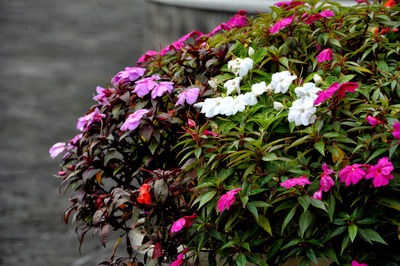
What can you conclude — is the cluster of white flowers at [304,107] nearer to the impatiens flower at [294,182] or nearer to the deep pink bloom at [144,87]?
the impatiens flower at [294,182]

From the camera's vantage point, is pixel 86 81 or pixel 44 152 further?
pixel 86 81

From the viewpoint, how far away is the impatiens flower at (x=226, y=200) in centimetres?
136

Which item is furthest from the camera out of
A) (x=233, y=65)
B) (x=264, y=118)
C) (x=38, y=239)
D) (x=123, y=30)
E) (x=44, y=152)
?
(x=123, y=30)

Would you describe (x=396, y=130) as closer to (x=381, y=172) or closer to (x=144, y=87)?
(x=381, y=172)

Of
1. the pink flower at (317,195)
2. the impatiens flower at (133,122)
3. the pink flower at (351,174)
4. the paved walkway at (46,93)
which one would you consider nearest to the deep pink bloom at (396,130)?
the pink flower at (351,174)

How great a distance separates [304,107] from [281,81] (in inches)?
6.3

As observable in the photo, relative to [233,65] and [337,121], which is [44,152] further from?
[337,121]

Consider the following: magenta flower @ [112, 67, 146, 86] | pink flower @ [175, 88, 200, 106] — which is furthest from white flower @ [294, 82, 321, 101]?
magenta flower @ [112, 67, 146, 86]

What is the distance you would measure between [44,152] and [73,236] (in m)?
1.31

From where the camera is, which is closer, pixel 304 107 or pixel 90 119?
pixel 304 107

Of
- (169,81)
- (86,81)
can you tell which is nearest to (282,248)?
(169,81)

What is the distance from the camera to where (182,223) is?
1.45m

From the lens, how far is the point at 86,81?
6.01m

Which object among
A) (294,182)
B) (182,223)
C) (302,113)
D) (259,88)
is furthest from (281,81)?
(182,223)
